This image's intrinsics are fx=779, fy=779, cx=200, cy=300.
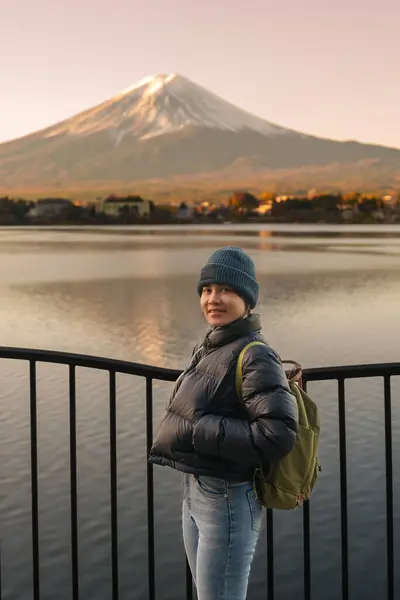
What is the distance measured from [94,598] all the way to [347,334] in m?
19.3

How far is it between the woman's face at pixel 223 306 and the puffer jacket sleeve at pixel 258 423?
212 millimetres

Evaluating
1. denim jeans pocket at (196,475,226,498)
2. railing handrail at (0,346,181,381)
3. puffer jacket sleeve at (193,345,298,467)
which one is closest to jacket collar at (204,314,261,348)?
puffer jacket sleeve at (193,345,298,467)

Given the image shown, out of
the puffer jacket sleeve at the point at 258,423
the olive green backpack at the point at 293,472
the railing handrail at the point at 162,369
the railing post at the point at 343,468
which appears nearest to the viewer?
the puffer jacket sleeve at the point at 258,423

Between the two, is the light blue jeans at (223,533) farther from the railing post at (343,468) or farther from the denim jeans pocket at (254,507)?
the railing post at (343,468)

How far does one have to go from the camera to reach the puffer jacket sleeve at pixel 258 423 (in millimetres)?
2557

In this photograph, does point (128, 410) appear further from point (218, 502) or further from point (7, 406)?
point (218, 502)

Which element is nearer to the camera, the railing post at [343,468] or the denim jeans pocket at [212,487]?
the denim jeans pocket at [212,487]

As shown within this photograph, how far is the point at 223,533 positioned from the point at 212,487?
6.4 inches

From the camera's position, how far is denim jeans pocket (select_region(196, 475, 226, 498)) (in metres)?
2.75

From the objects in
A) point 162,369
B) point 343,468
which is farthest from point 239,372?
point 343,468

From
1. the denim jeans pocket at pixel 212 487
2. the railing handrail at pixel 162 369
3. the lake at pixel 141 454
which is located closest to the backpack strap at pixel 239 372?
the denim jeans pocket at pixel 212 487

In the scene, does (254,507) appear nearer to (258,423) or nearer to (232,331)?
(258,423)

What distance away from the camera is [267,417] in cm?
255

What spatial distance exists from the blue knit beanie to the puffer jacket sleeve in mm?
284
